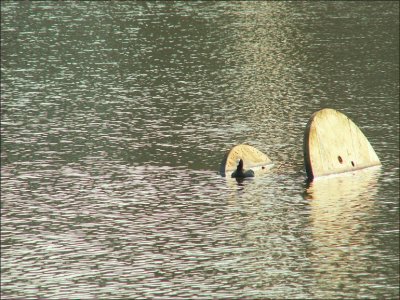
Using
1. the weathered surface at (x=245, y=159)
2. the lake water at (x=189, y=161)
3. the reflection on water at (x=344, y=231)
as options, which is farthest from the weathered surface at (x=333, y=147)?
the weathered surface at (x=245, y=159)

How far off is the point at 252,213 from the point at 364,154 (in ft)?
15.4

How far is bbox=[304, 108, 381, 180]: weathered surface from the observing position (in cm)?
3002

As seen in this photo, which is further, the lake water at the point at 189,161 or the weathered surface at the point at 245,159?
the weathered surface at the point at 245,159

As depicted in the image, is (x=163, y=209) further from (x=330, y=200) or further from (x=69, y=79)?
(x=69, y=79)

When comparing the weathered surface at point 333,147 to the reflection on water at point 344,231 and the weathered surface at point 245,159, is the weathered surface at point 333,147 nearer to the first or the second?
the reflection on water at point 344,231

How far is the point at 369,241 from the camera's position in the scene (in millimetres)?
25609

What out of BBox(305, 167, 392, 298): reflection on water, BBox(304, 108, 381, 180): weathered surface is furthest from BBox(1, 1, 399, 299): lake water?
BBox(304, 108, 381, 180): weathered surface

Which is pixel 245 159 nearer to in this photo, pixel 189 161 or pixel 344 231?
pixel 189 161

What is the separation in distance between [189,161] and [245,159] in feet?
6.11

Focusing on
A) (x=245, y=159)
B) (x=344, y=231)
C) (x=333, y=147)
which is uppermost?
(x=333, y=147)

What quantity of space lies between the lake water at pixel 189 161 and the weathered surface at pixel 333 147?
348mm

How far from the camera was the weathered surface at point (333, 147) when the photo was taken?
30.0 metres

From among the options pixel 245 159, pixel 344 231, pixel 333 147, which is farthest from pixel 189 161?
pixel 344 231

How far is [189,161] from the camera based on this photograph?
3253cm
